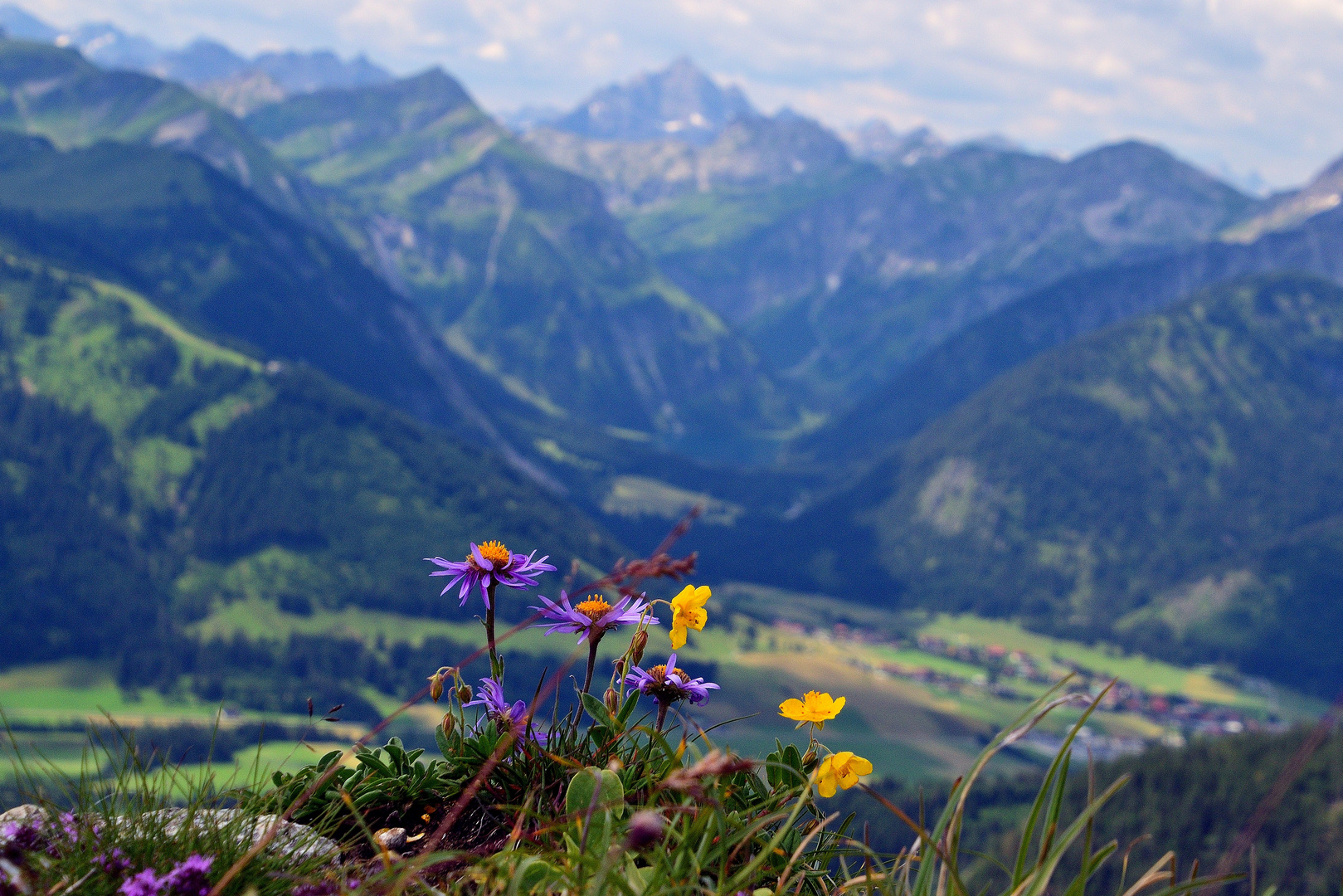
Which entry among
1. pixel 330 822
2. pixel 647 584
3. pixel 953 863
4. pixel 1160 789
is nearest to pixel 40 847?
pixel 330 822

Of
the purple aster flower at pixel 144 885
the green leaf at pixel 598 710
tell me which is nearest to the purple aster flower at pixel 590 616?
the green leaf at pixel 598 710

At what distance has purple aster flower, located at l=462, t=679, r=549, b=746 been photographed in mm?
6185

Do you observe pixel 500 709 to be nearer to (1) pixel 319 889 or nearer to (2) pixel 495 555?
(2) pixel 495 555

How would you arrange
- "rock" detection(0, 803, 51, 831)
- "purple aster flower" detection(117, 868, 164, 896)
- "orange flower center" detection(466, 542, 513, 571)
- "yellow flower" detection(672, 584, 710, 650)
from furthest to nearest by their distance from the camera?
"orange flower center" detection(466, 542, 513, 571)
"yellow flower" detection(672, 584, 710, 650)
"rock" detection(0, 803, 51, 831)
"purple aster flower" detection(117, 868, 164, 896)

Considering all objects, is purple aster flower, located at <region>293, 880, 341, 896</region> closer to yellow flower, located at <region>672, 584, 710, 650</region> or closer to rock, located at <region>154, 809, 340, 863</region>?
rock, located at <region>154, 809, 340, 863</region>

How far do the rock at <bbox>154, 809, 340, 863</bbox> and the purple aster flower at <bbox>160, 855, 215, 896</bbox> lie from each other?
0.32 meters

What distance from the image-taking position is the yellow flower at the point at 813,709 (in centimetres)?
599

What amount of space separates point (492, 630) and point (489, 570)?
360 millimetres

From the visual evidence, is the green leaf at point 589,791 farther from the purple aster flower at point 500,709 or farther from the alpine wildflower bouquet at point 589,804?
the purple aster flower at point 500,709

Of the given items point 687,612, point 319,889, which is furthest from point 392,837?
point 687,612

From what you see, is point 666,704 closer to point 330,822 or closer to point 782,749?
point 782,749

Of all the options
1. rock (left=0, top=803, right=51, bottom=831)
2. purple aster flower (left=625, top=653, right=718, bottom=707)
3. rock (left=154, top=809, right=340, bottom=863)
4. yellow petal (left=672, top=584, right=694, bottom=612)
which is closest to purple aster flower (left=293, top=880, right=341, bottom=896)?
rock (left=154, top=809, right=340, bottom=863)

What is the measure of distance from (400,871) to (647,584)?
9.44ft

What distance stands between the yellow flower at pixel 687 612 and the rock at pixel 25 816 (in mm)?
3299
